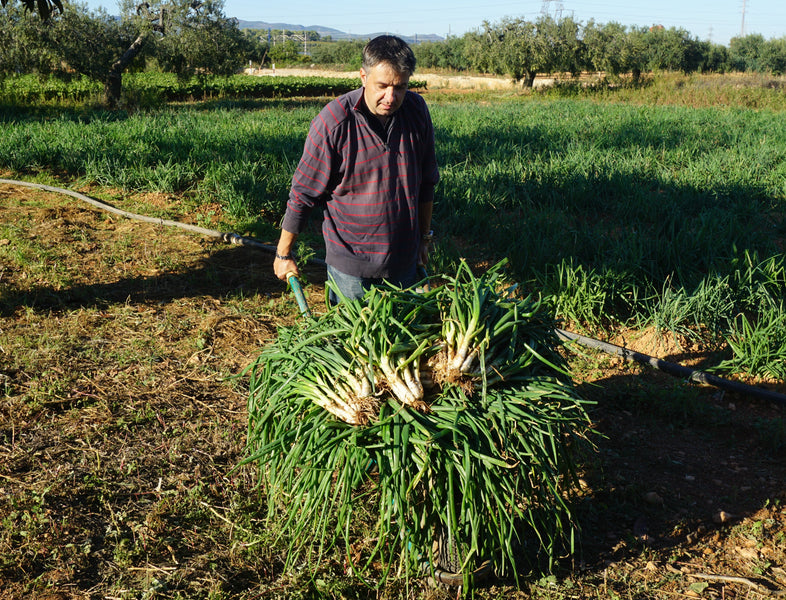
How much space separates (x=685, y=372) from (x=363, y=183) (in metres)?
2.36

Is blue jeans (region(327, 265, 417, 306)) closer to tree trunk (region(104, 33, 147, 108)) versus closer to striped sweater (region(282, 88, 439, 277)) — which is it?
striped sweater (region(282, 88, 439, 277))

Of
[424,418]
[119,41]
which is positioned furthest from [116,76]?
[424,418]

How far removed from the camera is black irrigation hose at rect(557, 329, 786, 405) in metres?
3.44

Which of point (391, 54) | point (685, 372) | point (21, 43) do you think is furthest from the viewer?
point (21, 43)

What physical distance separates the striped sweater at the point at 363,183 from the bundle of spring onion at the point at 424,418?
1.73 feet

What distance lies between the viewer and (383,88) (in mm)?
2195

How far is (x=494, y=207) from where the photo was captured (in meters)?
6.27

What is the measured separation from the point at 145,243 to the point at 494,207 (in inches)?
131

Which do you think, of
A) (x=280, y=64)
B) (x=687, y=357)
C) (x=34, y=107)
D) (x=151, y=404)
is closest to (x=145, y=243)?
(x=151, y=404)

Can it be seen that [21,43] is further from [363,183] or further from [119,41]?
[363,183]

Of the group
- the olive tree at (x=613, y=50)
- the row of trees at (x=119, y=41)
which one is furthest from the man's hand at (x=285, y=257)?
the olive tree at (x=613, y=50)

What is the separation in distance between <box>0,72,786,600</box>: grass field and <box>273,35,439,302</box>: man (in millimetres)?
638

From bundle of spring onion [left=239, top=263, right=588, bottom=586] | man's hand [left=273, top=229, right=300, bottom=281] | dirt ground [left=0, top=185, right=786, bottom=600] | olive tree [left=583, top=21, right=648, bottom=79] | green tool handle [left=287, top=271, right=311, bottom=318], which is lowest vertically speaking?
dirt ground [left=0, top=185, right=786, bottom=600]

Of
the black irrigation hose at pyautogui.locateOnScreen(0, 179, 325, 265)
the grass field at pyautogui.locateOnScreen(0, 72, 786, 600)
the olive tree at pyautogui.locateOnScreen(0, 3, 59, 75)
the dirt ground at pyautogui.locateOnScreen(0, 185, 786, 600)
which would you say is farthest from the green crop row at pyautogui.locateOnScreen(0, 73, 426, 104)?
the dirt ground at pyautogui.locateOnScreen(0, 185, 786, 600)
